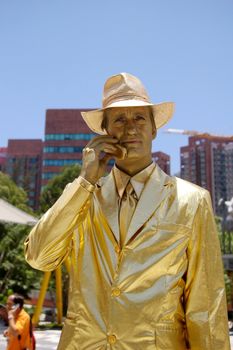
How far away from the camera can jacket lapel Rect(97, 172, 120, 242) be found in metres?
1.73

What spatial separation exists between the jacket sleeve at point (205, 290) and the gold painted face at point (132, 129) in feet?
1.21

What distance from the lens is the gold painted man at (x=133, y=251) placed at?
158cm

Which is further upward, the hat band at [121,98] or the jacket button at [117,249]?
the hat band at [121,98]

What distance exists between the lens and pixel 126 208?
1.79m

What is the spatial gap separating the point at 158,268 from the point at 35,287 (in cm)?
2529

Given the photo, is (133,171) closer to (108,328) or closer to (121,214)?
(121,214)

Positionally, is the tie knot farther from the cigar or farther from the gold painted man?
the cigar

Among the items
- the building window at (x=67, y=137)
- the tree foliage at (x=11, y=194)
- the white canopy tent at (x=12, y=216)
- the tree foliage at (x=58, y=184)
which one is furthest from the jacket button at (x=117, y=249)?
the building window at (x=67, y=137)

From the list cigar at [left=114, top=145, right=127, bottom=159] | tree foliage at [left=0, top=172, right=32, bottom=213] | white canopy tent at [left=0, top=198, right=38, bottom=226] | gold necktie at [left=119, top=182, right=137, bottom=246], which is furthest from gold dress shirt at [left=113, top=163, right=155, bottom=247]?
tree foliage at [left=0, top=172, right=32, bottom=213]

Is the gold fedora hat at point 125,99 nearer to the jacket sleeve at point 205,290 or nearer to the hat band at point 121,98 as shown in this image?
the hat band at point 121,98

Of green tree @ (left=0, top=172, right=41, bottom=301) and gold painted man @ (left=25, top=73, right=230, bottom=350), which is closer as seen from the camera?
gold painted man @ (left=25, top=73, right=230, bottom=350)

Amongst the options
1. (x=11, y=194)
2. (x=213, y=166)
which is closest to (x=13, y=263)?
(x=11, y=194)

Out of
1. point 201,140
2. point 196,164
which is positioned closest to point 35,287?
point 196,164

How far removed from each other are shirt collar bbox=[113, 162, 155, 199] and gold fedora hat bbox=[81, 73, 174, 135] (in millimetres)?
283
